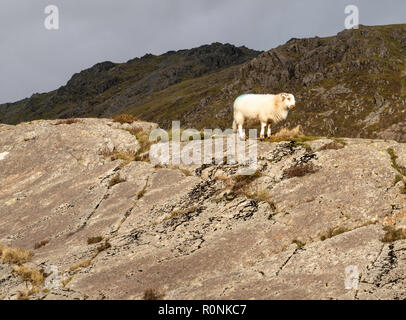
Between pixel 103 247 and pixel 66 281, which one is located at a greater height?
pixel 103 247

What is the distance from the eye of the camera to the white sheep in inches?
829

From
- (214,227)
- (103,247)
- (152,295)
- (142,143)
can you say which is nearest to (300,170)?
(214,227)

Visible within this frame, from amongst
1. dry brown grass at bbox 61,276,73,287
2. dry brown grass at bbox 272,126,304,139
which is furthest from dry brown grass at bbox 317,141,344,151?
dry brown grass at bbox 61,276,73,287

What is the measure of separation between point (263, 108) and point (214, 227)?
31.6 feet

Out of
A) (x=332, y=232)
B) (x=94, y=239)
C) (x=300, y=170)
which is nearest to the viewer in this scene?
(x=332, y=232)

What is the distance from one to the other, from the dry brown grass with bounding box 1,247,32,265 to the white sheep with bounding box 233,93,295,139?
13.0 meters

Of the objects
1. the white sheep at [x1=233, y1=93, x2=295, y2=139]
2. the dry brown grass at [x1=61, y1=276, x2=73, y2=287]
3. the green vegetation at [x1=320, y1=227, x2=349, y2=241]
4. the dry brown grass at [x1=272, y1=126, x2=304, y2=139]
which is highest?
the white sheep at [x1=233, y1=93, x2=295, y2=139]

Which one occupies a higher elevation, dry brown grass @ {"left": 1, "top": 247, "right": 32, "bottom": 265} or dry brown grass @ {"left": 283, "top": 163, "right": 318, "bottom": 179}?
dry brown grass @ {"left": 283, "top": 163, "right": 318, "bottom": 179}

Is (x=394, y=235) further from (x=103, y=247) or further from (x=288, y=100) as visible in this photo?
(x=288, y=100)

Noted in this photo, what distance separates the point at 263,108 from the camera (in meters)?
21.5

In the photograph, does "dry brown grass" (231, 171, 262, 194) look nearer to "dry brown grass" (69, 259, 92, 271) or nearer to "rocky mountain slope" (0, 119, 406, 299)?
"rocky mountain slope" (0, 119, 406, 299)

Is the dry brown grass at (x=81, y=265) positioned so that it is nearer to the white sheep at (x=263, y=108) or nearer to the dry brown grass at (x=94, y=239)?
the dry brown grass at (x=94, y=239)

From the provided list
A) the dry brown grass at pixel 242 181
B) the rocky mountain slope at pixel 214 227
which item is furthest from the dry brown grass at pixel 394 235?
the dry brown grass at pixel 242 181

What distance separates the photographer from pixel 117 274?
1293 centimetres
